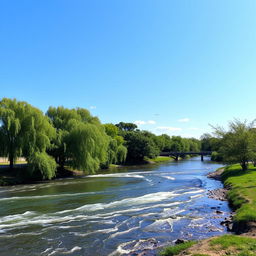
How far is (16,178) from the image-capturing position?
136 feet

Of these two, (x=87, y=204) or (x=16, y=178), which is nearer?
(x=87, y=204)

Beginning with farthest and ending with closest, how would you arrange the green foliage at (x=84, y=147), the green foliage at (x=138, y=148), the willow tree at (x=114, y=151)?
the green foliage at (x=138, y=148), the willow tree at (x=114, y=151), the green foliage at (x=84, y=147)

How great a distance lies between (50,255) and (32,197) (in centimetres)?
1742

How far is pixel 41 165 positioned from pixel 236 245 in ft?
117

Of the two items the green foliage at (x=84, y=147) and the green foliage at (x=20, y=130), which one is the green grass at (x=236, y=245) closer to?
the green foliage at (x=20, y=130)

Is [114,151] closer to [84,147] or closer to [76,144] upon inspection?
[84,147]

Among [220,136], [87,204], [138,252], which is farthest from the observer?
[220,136]

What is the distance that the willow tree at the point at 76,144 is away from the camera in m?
49.5

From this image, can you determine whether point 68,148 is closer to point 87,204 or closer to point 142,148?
point 87,204

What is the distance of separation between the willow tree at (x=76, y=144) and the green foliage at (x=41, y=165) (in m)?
6.59

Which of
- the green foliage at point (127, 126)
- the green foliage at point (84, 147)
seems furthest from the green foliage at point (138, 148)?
the green foliage at point (127, 126)

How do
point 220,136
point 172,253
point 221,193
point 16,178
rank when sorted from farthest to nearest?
point 220,136
point 16,178
point 221,193
point 172,253

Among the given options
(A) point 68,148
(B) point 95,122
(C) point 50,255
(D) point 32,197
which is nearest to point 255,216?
(C) point 50,255

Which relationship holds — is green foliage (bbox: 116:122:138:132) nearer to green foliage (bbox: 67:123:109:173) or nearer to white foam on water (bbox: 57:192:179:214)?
green foliage (bbox: 67:123:109:173)
